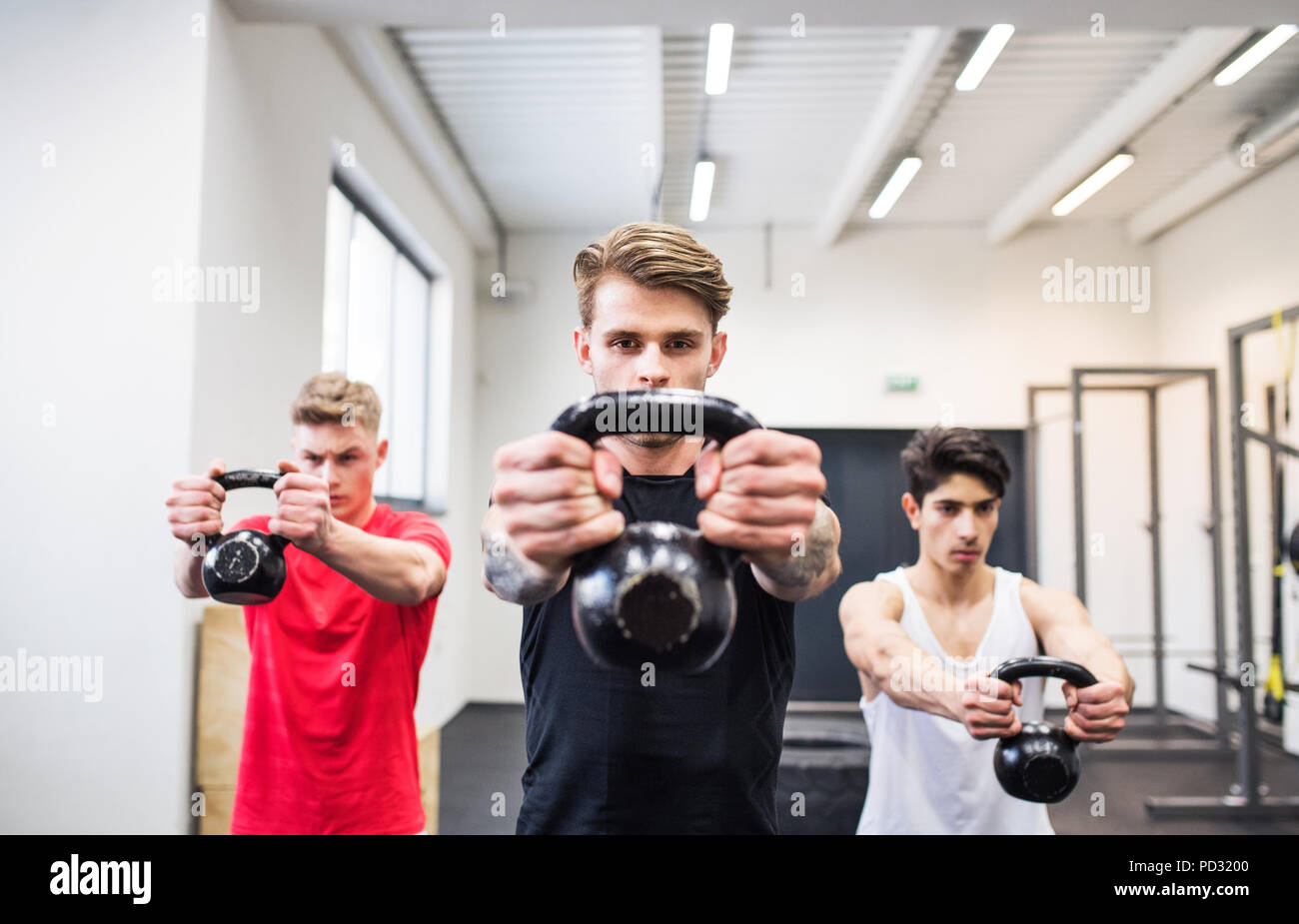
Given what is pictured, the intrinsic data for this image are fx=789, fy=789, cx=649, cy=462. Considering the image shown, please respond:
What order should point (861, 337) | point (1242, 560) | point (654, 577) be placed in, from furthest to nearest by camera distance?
1. point (861, 337)
2. point (1242, 560)
3. point (654, 577)

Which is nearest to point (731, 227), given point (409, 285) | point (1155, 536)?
point (409, 285)

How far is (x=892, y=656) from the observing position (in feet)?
5.95

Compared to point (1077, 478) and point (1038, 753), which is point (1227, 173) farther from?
point (1038, 753)

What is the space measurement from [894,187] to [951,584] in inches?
181

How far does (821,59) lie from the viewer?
4527 millimetres

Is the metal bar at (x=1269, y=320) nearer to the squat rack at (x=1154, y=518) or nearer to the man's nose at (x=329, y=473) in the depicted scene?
the squat rack at (x=1154, y=518)

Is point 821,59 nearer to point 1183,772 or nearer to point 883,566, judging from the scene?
point 883,566

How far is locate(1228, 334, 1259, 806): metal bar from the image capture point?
4.03m

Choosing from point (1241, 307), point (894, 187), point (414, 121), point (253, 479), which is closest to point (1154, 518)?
point (1241, 307)

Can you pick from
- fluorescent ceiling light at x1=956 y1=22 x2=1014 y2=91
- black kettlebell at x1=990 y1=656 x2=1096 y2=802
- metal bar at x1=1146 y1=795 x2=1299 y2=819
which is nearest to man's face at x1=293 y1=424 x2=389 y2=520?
black kettlebell at x1=990 y1=656 x2=1096 y2=802

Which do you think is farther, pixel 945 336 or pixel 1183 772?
pixel 945 336

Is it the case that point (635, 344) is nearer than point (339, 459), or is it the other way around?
point (635, 344)

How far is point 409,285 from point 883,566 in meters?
4.23
